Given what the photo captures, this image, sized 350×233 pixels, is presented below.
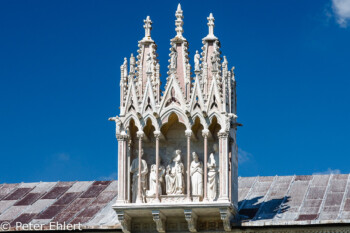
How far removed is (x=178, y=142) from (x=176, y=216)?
131 inches

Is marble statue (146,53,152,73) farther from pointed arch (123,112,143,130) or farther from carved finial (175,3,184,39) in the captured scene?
pointed arch (123,112,143,130)

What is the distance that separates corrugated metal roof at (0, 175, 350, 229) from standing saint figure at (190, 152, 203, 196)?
7.12 feet

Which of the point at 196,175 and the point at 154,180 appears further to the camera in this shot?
the point at 154,180

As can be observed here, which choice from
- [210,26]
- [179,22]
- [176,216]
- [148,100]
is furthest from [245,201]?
[179,22]

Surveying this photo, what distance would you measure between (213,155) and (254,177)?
15.7 ft

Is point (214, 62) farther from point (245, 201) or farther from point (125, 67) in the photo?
point (245, 201)

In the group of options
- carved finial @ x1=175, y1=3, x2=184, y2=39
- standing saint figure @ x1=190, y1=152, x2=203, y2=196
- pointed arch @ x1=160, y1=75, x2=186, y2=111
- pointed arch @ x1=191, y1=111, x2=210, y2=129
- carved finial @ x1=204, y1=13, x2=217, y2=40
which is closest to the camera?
standing saint figure @ x1=190, y1=152, x2=203, y2=196

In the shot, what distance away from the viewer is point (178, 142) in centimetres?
4381

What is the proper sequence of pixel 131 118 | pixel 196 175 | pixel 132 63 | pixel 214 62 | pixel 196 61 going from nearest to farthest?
pixel 196 175 < pixel 131 118 < pixel 214 62 < pixel 196 61 < pixel 132 63

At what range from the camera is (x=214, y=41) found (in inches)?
1726

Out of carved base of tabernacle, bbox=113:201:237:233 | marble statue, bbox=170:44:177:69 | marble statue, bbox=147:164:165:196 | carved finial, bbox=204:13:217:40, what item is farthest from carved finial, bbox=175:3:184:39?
carved base of tabernacle, bbox=113:201:237:233

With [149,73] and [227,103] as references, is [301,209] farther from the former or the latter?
[149,73]

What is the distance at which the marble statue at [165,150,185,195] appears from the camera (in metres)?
42.2

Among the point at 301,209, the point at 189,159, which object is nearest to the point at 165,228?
the point at 189,159
